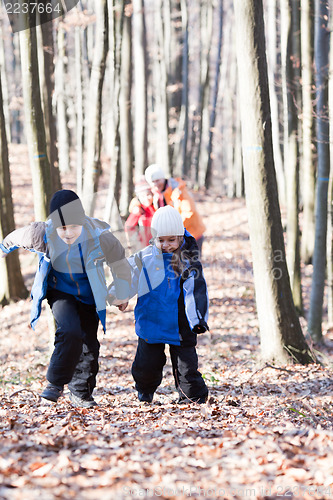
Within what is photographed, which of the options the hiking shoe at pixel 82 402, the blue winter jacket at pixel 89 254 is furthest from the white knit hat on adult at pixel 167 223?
the hiking shoe at pixel 82 402

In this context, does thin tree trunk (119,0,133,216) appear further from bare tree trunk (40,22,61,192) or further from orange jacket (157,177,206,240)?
orange jacket (157,177,206,240)

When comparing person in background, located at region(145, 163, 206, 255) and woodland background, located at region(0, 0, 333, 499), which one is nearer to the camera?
woodland background, located at region(0, 0, 333, 499)

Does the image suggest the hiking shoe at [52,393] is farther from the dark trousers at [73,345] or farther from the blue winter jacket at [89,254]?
the blue winter jacket at [89,254]

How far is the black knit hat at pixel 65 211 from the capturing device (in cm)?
467

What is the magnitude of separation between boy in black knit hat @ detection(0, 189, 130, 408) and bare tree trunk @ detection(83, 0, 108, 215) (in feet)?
16.1

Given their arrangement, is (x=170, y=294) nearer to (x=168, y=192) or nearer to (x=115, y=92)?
(x=168, y=192)

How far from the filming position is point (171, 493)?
2.90m

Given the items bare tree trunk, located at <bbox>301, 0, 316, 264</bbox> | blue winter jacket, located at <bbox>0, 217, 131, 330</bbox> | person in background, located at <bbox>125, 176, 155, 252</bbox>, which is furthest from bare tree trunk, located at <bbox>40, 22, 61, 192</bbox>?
blue winter jacket, located at <bbox>0, 217, 131, 330</bbox>

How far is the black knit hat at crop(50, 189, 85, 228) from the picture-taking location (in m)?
4.67

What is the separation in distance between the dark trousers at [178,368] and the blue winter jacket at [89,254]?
0.60 metres

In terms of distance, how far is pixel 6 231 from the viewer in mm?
10492

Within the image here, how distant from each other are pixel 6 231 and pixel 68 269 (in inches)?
242

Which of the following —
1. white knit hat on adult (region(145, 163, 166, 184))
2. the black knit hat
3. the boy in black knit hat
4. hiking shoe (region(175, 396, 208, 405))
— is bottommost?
hiking shoe (region(175, 396, 208, 405))

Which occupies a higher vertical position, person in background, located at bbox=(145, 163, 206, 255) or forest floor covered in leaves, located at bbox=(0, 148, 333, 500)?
person in background, located at bbox=(145, 163, 206, 255)
